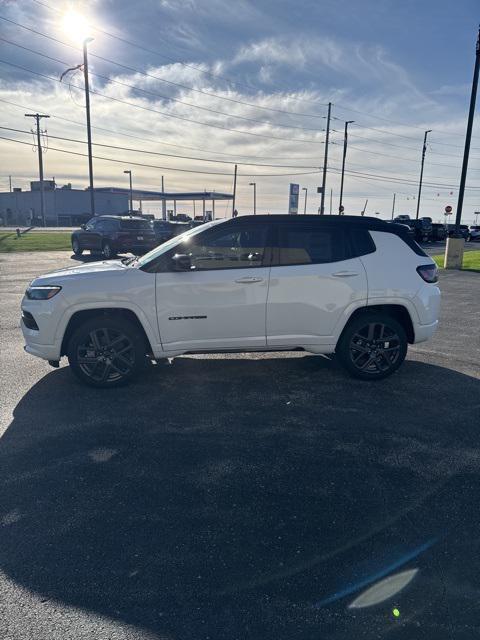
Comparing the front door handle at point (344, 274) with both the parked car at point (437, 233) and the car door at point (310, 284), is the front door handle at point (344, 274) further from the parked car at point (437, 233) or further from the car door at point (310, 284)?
the parked car at point (437, 233)

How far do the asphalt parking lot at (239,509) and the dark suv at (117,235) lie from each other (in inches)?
578

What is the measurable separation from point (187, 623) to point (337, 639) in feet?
2.28

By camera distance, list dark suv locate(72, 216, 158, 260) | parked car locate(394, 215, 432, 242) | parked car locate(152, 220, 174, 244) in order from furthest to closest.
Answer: parked car locate(394, 215, 432, 242) < parked car locate(152, 220, 174, 244) < dark suv locate(72, 216, 158, 260)

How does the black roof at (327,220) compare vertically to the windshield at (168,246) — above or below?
above

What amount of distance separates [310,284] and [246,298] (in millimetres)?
742

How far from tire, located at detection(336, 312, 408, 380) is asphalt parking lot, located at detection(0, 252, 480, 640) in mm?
221

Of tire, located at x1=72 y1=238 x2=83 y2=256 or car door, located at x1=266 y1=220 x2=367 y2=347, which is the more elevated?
car door, located at x1=266 y1=220 x2=367 y2=347

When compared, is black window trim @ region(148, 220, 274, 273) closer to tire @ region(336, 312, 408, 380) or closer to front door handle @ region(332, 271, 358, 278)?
front door handle @ region(332, 271, 358, 278)

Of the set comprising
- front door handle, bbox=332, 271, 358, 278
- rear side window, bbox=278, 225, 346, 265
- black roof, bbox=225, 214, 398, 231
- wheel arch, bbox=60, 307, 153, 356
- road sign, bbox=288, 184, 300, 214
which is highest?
road sign, bbox=288, 184, 300, 214

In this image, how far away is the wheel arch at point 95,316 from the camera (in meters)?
4.86

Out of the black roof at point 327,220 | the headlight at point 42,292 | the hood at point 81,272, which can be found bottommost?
the headlight at point 42,292

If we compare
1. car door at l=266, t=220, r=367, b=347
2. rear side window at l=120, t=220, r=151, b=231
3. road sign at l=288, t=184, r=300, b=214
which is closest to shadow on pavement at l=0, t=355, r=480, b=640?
car door at l=266, t=220, r=367, b=347

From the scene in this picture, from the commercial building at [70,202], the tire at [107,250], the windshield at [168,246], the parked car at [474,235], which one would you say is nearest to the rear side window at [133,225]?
the tire at [107,250]

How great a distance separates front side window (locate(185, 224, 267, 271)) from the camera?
492cm
